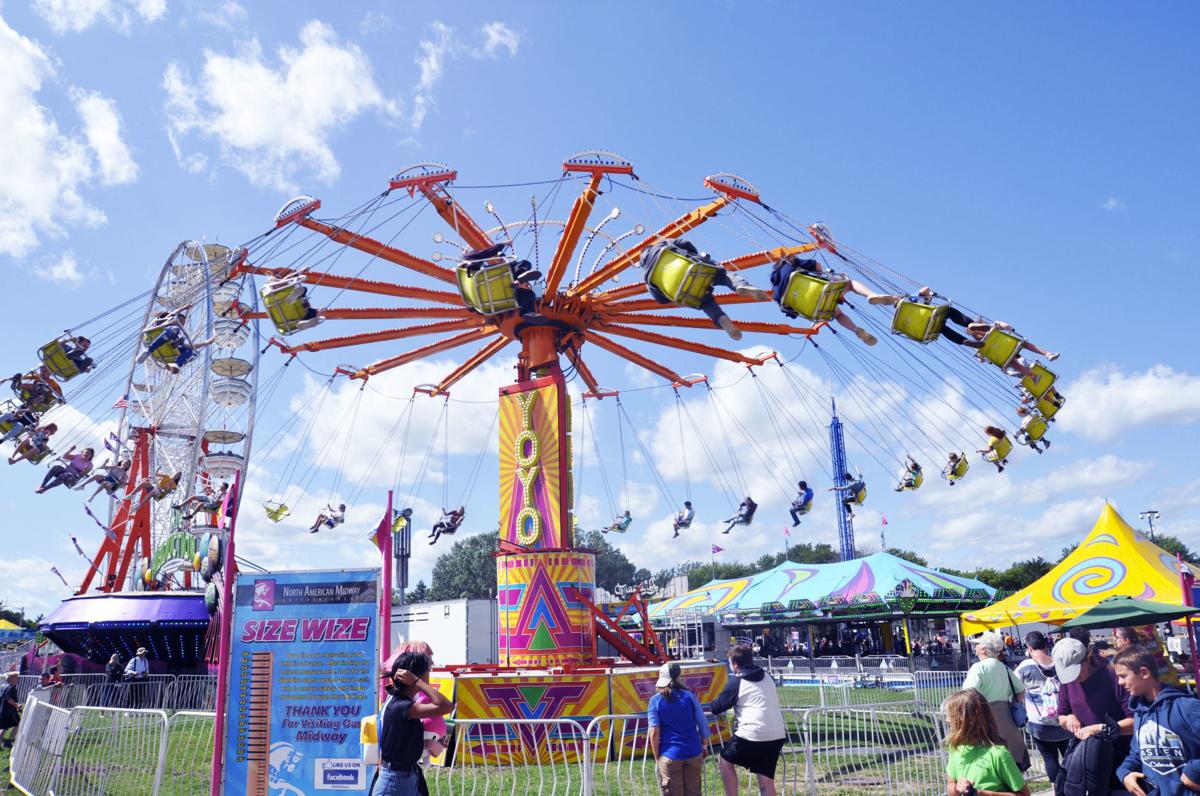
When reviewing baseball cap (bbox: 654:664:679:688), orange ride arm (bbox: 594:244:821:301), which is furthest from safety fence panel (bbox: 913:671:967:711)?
baseball cap (bbox: 654:664:679:688)

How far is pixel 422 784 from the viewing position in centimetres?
482

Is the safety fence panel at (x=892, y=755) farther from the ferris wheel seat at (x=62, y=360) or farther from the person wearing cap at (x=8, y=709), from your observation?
the ferris wheel seat at (x=62, y=360)

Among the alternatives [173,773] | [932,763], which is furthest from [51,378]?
[932,763]

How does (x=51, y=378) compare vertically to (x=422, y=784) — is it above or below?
above

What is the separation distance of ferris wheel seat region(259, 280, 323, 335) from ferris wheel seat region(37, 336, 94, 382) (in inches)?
171

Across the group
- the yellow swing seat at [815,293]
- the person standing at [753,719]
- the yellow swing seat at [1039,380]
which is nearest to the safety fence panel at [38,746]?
the person standing at [753,719]

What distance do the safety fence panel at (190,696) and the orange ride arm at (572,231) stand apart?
1114 cm

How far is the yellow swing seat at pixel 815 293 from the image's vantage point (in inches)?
404

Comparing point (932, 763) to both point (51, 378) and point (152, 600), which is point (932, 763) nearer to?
point (51, 378)

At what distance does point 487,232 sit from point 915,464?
9794 millimetres

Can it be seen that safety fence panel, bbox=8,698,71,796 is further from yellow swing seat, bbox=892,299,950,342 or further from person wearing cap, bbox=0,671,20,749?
yellow swing seat, bbox=892,299,950,342

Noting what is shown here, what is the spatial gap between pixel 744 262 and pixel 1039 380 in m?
5.39

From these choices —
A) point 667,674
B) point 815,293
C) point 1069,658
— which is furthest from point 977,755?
point 815,293

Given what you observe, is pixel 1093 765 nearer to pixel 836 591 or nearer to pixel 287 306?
pixel 287 306
